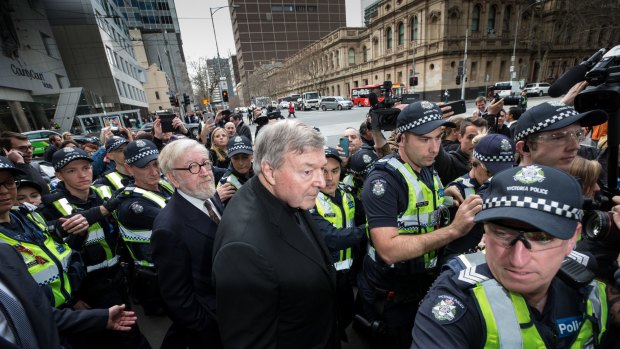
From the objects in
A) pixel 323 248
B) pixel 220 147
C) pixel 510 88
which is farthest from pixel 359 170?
pixel 510 88

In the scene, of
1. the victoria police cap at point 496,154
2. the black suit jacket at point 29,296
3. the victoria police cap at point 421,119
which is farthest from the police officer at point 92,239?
the victoria police cap at point 496,154

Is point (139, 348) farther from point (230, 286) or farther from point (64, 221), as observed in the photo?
point (230, 286)

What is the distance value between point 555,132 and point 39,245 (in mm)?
4009

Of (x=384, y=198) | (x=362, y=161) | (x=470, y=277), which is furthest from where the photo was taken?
(x=362, y=161)

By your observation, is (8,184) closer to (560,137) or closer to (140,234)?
(140,234)

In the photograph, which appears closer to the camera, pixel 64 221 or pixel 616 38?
pixel 64 221

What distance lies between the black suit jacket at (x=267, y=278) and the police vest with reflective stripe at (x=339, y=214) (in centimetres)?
103

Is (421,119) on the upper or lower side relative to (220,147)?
upper

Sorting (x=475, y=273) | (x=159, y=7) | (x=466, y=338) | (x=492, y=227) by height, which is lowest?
(x=466, y=338)

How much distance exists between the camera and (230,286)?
1195 millimetres

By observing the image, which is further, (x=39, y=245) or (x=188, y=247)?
(x=39, y=245)

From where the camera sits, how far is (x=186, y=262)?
72.2 inches

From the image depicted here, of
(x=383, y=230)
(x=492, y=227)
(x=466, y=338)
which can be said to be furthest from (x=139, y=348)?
(x=492, y=227)

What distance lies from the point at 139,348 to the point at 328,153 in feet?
8.03
